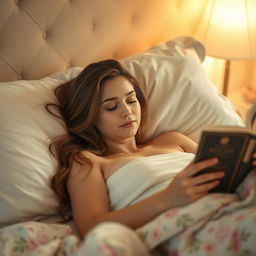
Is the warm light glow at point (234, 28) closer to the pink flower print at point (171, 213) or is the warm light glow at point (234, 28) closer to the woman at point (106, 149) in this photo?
the woman at point (106, 149)

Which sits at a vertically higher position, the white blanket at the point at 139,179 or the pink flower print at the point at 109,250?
the pink flower print at the point at 109,250

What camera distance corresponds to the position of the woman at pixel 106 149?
3.25 feet

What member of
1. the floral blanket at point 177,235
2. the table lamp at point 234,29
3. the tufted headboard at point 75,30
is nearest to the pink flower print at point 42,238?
the floral blanket at point 177,235

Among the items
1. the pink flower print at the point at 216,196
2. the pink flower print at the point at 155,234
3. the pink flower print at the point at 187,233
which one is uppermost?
the pink flower print at the point at 216,196

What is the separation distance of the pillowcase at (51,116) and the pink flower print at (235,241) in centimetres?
57

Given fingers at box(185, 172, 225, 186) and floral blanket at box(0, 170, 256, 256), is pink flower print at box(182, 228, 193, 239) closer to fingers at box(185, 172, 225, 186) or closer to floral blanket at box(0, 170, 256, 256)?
floral blanket at box(0, 170, 256, 256)

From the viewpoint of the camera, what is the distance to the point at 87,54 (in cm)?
161

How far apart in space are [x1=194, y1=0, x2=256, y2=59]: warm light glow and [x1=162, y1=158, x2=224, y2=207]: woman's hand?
1090 mm

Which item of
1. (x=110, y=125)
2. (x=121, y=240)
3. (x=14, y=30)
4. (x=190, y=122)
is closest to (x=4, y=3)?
(x=14, y=30)

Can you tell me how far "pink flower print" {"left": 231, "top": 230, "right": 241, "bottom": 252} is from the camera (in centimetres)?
81

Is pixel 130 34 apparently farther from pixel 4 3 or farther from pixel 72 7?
pixel 4 3

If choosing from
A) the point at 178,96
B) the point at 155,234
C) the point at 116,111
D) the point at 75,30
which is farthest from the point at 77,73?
the point at 155,234

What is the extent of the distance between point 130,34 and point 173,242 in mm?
1105

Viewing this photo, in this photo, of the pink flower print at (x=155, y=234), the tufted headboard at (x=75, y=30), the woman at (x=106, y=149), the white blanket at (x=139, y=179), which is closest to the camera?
the pink flower print at (x=155, y=234)
